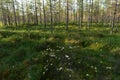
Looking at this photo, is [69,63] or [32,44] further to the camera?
[32,44]

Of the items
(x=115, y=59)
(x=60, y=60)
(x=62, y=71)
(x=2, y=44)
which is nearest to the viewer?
(x=62, y=71)

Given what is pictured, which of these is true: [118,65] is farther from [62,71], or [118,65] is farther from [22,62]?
[22,62]

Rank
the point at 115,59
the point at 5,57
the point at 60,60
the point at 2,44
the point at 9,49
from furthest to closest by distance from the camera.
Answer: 1. the point at 2,44
2. the point at 9,49
3. the point at 5,57
4. the point at 115,59
5. the point at 60,60

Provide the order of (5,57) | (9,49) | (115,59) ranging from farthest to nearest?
1. (9,49)
2. (5,57)
3. (115,59)

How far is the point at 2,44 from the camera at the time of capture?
23094 mm

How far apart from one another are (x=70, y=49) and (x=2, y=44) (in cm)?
891

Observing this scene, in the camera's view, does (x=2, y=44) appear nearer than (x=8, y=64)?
No

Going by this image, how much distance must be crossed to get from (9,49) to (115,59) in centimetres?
1161

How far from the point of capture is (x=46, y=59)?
55.5 feet

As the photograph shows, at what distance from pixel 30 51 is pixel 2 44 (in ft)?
16.3

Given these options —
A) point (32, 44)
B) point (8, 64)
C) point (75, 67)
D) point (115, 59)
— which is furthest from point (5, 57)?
point (115, 59)

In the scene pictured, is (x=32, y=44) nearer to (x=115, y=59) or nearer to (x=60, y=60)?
(x=60, y=60)

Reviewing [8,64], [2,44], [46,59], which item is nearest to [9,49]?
[2,44]

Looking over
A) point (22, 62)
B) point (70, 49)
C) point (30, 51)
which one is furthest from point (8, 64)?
point (70, 49)
